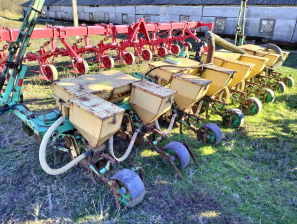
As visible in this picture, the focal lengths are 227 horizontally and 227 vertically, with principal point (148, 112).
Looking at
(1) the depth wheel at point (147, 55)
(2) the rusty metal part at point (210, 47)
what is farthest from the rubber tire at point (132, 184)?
(1) the depth wheel at point (147, 55)

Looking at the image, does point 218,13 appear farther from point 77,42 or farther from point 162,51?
point 77,42

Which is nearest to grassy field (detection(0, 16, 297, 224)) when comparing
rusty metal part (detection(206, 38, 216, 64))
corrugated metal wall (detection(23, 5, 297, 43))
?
rusty metal part (detection(206, 38, 216, 64))

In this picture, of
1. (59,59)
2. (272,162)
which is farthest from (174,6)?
(272,162)

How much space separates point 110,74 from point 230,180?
231 centimetres

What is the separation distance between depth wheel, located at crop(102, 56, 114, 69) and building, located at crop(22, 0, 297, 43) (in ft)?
36.0

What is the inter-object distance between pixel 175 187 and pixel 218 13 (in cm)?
1524

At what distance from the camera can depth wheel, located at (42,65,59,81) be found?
5.75 meters

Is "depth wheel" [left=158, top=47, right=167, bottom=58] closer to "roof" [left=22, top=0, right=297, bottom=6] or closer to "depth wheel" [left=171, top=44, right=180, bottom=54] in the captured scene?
"depth wheel" [left=171, top=44, right=180, bottom=54]

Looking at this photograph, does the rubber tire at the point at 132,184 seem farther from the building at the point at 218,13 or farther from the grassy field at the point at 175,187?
the building at the point at 218,13

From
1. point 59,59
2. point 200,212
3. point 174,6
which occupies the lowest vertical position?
point 200,212

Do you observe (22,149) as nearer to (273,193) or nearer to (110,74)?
(110,74)

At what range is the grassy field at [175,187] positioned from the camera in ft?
8.20

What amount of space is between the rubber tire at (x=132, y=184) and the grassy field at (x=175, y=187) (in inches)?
7.2

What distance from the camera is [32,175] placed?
9.76 feet
